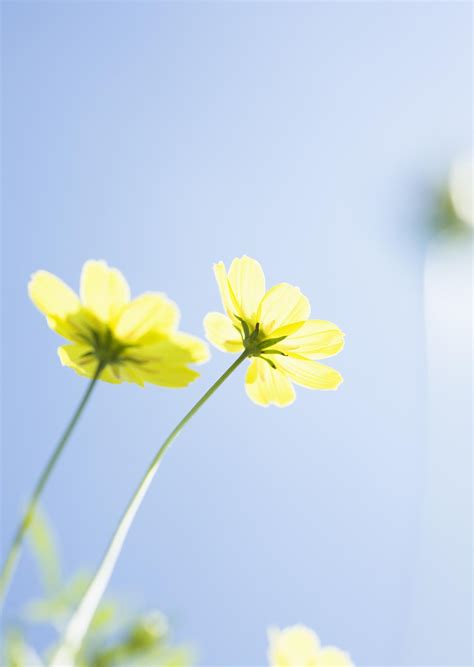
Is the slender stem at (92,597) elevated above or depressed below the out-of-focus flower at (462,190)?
below

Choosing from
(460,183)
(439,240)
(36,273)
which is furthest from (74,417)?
(460,183)

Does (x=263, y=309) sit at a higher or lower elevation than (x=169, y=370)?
higher

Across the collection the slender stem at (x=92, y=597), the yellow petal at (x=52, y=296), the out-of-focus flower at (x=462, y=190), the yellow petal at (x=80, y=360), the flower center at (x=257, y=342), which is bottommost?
the slender stem at (x=92, y=597)

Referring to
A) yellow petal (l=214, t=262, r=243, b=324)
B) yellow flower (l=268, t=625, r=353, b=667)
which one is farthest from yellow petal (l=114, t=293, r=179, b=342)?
yellow flower (l=268, t=625, r=353, b=667)

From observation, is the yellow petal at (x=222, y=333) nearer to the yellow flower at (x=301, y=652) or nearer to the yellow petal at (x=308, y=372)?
the yellow petal at (x=308, y=372)

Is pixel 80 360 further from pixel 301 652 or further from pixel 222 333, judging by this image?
pixel 301 652

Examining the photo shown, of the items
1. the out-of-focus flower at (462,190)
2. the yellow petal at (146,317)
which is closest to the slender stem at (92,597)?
the yellow petal at (146,317)

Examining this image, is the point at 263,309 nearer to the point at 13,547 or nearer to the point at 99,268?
the point at 99,268
